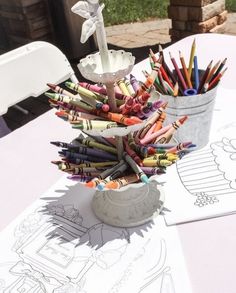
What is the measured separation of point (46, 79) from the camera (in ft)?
3.98

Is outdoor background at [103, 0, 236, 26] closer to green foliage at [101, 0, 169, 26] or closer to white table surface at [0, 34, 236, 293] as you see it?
green foliage at [101, 0, 169, 26]

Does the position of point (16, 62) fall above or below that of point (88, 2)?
below

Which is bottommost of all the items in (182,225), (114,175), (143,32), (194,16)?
(143,32)

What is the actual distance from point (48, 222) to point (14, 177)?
17cm

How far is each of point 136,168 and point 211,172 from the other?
21 cm

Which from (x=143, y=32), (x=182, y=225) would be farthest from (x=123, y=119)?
(x=143, y=32)

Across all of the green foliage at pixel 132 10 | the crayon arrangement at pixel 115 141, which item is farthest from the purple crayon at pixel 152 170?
the green foliage at pixel 132 10

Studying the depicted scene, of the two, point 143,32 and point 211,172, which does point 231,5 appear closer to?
point 143,32

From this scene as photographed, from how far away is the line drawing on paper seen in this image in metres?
0.56

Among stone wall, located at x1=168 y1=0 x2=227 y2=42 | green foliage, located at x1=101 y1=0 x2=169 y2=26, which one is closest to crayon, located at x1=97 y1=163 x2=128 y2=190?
stone wall, located at x1=168 y1=0 x2=227 y2=42

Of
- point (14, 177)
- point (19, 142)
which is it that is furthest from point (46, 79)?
point (14, 177)

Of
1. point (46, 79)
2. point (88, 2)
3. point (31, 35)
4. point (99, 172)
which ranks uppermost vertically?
point (88, 2)

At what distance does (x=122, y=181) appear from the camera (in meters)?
0.55

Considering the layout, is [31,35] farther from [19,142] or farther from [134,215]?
[134,215]
